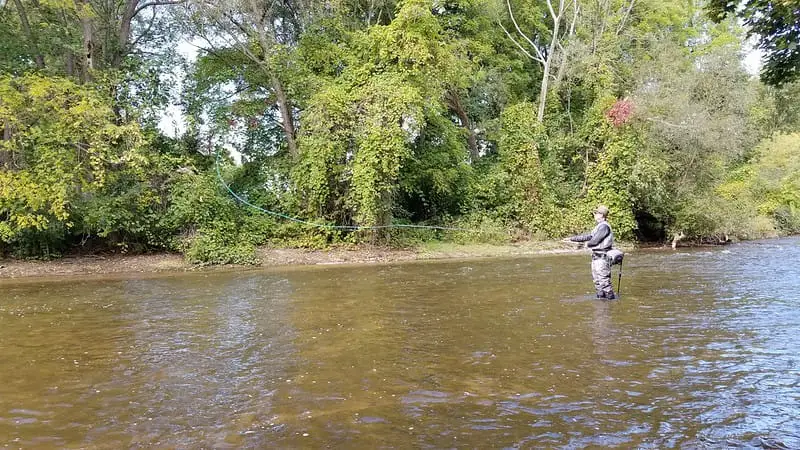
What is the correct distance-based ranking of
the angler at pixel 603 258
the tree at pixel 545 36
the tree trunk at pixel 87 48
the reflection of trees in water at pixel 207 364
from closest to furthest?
the reflection of trees in water at pixel 207 364
the angler at pixel 603 258
the tree trunk at pixel 87 48
the tree at pixel 545 36

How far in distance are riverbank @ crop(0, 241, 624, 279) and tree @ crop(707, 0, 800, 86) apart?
1219 centimetres

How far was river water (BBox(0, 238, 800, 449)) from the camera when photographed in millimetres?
4910

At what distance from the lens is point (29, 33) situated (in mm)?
18844

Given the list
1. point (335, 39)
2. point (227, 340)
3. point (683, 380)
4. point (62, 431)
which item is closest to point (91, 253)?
point (335, 39)

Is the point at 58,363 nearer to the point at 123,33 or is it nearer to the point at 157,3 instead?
the point at 123,33

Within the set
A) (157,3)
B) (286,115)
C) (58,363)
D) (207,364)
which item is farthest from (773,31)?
(157,3)

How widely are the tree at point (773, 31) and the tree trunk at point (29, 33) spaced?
64.2 ft

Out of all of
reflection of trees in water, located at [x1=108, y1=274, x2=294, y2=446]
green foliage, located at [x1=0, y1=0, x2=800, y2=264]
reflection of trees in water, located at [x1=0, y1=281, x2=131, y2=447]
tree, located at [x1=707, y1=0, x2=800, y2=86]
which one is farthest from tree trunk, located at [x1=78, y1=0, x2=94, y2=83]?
tree, located at [x1=707, y1=0, x2=800, y2=86]

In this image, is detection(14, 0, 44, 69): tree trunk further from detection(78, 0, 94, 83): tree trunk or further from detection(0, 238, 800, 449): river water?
detection(0, 238, 800, 449): river water

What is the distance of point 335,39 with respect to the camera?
76.6 ft

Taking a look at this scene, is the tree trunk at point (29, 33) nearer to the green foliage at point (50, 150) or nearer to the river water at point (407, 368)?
the green foliage at point (50, 150)

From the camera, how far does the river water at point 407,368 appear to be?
4.91 meters

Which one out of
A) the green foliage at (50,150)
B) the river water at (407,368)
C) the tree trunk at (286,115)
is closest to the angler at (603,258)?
the river water at (407,368)

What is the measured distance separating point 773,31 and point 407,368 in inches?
292
